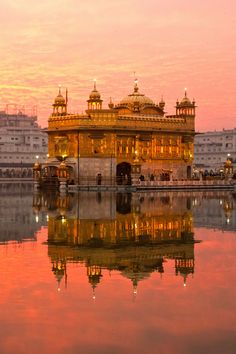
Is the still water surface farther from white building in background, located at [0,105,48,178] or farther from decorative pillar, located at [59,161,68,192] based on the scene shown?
white building in background, located at [0,105,48,178]

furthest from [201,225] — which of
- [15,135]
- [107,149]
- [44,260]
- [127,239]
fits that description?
[15,135]

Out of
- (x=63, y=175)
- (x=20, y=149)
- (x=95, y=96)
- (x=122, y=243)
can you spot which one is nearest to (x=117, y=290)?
(x=122, y=243)

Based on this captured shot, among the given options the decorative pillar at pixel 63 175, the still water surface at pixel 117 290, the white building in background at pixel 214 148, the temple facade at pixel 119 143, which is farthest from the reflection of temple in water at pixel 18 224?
the white building in background at pixel 214 148

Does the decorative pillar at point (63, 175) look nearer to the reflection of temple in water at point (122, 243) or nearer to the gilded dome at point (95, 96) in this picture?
the gilded dome at point (95, 96)

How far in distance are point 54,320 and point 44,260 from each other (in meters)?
5.76

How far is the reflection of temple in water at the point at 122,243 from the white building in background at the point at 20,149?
317ft

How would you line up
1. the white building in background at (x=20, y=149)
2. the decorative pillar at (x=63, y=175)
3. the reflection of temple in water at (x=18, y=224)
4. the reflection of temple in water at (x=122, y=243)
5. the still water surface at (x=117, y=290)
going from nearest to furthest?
1. the still water surface at (x=117, y=290)
2. the reflection of temple in water at (x=122, y=243)
3. the reflection of temple in water at (x=18, y=224)
4. the decorative pillar at (x=63, y=175)
5. the white building in background at (x=20, y=149)

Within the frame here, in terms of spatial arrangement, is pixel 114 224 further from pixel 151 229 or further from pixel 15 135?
pixel 15 135

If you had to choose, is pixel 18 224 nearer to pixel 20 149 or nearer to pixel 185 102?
pixel 185 102

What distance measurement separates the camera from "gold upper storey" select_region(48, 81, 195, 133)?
62.0 meters

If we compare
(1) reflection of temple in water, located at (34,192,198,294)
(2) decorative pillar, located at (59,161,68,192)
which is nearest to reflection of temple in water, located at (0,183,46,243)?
(1) reflection of temple in water, located at (34,192,198,294)

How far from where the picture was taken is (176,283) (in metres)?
12.3

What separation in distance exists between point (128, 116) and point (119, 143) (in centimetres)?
254

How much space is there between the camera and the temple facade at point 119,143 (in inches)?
2437
